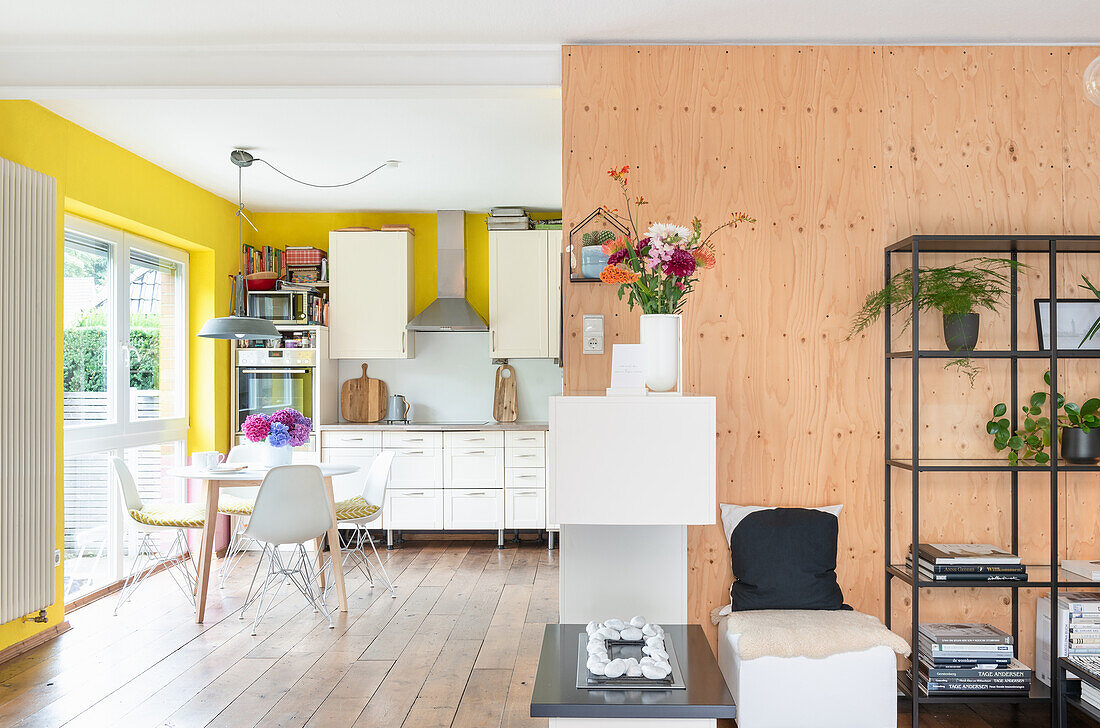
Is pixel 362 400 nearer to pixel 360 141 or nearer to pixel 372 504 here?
pixel 372 504

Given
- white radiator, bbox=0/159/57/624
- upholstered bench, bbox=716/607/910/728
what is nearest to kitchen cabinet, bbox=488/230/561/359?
white radiator, bbox=0/159/57/624

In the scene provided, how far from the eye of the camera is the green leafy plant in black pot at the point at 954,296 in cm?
309

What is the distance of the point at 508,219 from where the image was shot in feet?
21.8

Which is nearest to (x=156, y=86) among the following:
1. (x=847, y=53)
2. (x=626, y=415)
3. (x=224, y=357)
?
(x=626, y=415)

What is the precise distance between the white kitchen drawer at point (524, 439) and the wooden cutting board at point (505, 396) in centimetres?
44

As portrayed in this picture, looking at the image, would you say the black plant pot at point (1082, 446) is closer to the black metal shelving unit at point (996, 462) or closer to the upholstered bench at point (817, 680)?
the black metal shelving unit at point (996, 462)

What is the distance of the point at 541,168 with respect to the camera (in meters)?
5.56

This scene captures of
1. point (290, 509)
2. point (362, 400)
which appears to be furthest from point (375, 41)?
point (362, 400)

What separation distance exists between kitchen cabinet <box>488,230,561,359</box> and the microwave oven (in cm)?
139

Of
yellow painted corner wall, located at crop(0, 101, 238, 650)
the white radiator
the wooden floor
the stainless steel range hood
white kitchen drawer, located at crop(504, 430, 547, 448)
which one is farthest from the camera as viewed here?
the stainless steel range hood

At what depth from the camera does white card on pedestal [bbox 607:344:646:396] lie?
2.59 metres

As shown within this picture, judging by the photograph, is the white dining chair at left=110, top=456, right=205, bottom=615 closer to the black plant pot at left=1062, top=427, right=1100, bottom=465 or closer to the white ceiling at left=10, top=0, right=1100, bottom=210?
the white ceiling at left=10, top=0, right=1100, bottom=210

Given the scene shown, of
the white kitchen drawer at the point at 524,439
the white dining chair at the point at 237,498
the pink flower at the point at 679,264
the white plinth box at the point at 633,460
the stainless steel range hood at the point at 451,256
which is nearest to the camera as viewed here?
the white plinth box at the point at 633,460

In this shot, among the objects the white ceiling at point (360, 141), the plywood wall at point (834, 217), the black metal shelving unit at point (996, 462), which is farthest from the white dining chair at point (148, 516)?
the black metal shelving unit at point (996, 462)
